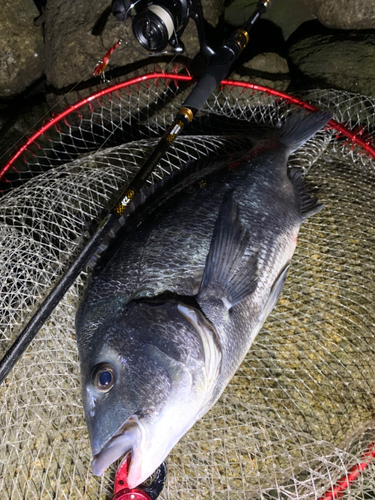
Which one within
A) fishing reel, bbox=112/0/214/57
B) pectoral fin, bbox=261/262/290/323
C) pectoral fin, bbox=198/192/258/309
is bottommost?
pectoral fin, bbox=261/262/290/323

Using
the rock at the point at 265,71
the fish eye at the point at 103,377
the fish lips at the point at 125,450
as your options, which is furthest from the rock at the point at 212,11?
the fish lips at the point at 125,450

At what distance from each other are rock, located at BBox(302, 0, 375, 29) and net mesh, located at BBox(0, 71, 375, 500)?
5.86 feet

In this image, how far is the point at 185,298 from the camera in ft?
6.45

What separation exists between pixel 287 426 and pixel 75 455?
5.27ft

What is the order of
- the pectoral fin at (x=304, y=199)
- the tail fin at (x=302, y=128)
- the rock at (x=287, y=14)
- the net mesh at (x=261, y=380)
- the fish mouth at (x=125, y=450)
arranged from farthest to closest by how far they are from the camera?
the rock at (x=287, y=14) → the tail fin at (x=302, y=128) → the pectoral fin at (x=304, y=199) → the net mesh at (x=261, y=380) → the fish mouth at (x=125, y=450)

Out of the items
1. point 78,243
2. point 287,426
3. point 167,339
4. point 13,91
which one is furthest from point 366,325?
point 13,91

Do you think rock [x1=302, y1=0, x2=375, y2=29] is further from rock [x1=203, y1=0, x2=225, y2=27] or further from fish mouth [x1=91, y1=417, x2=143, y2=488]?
fish mouth [x1=91, y1=417, x2=143, y2=488]


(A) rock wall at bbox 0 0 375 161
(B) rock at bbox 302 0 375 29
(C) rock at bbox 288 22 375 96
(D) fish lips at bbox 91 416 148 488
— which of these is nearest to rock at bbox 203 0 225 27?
(A) rock wall at bbox 0 0 375 161

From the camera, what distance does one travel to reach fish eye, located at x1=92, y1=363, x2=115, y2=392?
64.4 inches

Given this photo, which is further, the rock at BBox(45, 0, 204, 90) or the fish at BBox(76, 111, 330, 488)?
the rock at BBox(45, 0, 204, 90)

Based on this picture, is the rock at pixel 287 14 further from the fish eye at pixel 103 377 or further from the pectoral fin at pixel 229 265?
the fish eye at pixel 103 377

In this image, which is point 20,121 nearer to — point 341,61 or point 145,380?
point 341,61

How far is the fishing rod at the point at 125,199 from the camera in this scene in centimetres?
185

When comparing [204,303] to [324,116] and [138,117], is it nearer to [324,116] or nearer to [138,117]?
[324,116]
